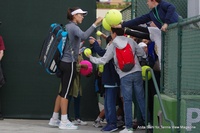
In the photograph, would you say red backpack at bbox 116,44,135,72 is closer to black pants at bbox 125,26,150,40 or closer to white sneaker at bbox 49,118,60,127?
black pants at bbox 125,26,150,40

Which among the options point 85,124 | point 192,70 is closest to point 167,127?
point 192,70

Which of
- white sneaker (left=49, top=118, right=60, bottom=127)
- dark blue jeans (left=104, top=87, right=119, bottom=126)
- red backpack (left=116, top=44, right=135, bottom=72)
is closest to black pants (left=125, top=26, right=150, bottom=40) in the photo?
red backpack (left=116, top=44, right=135, bottom=72)

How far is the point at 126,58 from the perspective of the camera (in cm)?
755

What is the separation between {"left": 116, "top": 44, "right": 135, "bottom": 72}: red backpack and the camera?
752cm

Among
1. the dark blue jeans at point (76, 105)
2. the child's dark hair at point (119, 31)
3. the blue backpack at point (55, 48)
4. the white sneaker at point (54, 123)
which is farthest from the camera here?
the dark blue jeans at point (76, 105)

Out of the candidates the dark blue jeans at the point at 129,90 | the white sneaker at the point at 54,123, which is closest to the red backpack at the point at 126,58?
the dark blue jeans at the point at 129,90

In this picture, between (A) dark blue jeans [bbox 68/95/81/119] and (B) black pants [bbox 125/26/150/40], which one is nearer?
(B) black pants [bbox 125/26/150/40]

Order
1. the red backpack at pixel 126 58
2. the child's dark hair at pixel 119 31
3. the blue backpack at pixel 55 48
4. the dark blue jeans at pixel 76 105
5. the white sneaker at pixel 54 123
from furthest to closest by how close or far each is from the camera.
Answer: the dark blue jeans at pixel 76 105 → the white sneaker at pixel 54 123 → the blue backpack at pixel 55 48 → the child's dark hair at pixel 119 31 → the red backpack at pixel 126 58

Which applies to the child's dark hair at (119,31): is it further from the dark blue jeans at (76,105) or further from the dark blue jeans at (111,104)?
the dark blue jeans at (76,105)

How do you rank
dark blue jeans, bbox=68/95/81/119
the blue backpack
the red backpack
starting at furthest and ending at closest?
dark blue jeans, bbox=68/95/81/119
the blue backpack
the red backpack

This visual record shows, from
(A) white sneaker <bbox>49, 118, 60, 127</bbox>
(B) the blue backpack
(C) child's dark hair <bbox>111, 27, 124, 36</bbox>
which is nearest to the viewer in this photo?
(C) child's dark hair <bbox>111, 27, 124, 36</bbox>

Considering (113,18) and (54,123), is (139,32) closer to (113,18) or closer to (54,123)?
(113,18)

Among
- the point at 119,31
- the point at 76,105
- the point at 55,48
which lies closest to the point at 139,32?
the point at 119,31

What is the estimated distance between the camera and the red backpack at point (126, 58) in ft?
24.7
